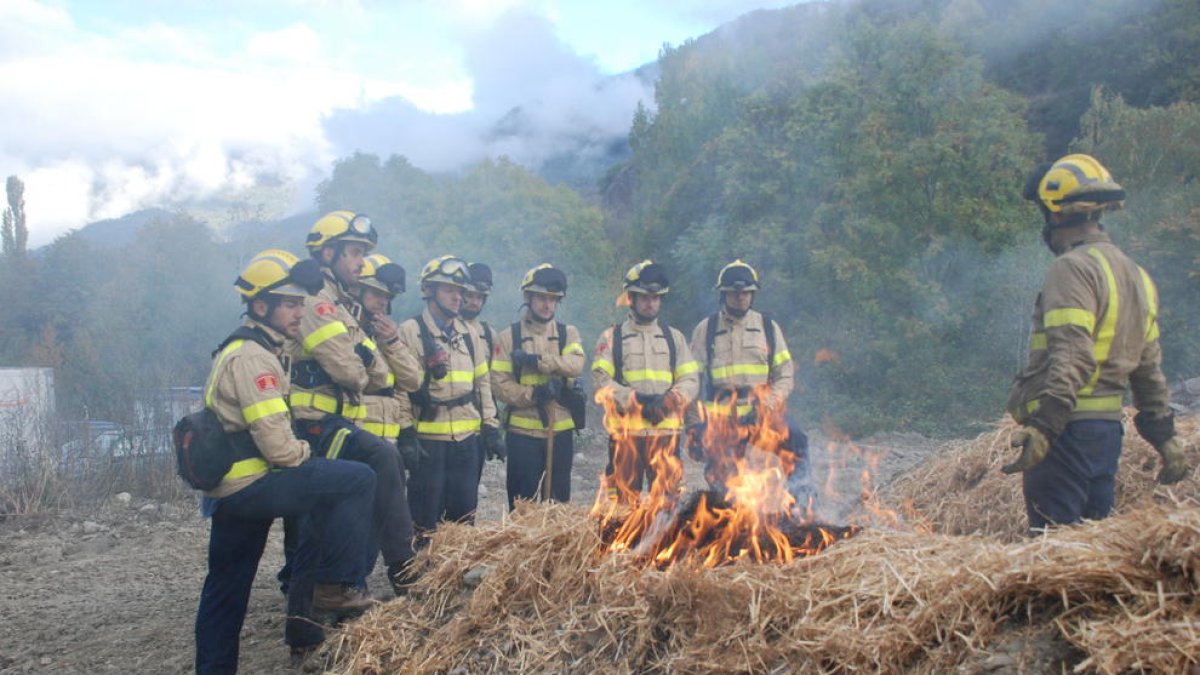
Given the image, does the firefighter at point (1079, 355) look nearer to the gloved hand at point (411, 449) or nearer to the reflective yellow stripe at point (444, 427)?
the reflective yellow stripe at point (444, 427)

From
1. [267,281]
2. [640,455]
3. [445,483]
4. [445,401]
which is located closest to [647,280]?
[640,455]

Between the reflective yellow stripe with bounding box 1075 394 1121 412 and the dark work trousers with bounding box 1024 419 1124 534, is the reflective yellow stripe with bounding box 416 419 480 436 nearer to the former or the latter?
the dark work trousers with bounding box 1024 419 1124 534

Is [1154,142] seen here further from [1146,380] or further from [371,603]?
[371,603]

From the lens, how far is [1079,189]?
412 centimetres

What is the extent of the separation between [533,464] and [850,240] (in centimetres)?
1027

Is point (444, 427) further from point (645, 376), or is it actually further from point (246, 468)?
point (246, 468)

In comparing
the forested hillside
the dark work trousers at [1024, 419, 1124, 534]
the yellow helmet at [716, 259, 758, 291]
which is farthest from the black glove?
the forested hillside

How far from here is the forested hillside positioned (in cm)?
1459

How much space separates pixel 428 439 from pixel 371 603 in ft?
5.84

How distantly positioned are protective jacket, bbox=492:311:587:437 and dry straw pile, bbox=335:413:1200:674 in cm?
228

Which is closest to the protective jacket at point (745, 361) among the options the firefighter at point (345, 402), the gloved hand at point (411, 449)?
the gloved hand at point (411, 449)

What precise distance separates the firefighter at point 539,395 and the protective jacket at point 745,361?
3.43 ft

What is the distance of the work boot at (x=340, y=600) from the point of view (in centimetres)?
466

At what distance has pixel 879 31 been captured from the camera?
16.5 meters
